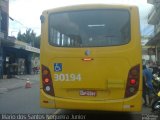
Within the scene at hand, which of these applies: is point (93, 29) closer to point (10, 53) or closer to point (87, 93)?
point (87, 93)

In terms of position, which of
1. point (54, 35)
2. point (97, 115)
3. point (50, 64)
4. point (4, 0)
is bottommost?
point (97, 115)

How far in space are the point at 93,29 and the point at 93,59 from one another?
80 centimetres

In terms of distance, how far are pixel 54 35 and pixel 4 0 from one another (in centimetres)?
2990

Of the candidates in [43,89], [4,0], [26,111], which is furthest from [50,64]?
[4,0]

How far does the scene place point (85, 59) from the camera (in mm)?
9922

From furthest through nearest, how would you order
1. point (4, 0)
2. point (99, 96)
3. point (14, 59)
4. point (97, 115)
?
1. point (14, 59)
2. point (4, 0)
3. point (97, 115)
4. point (99, 96)

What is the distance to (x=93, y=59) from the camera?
988cm

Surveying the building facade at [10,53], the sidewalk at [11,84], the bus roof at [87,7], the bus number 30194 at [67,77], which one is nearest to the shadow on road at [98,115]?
the bus number 30194 at [67,77]

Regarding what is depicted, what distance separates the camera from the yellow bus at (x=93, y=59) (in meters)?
9.73

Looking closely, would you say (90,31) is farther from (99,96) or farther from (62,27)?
(99,96)

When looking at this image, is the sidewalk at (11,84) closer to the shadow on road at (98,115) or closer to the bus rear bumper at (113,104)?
the shadow on road at (98,115)

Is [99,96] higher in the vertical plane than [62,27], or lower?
lower

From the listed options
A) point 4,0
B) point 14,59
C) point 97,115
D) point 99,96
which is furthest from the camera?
point 14,59

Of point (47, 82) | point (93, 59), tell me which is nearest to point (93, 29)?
point (93, 59)
